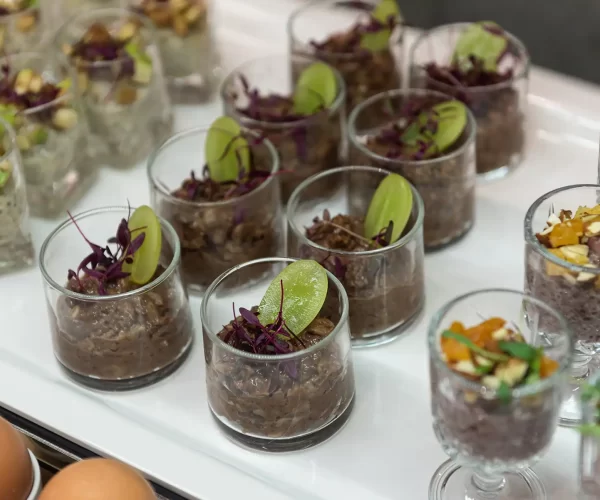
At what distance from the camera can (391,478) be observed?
0.88m

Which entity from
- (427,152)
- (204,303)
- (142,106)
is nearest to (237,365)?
(204,303)

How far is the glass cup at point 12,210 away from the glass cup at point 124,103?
17 centimetres

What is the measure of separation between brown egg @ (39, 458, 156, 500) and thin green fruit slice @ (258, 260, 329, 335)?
0.65ft

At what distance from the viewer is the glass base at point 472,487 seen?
86cm

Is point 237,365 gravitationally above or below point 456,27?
below

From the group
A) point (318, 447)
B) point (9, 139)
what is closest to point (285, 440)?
point (318, 447)

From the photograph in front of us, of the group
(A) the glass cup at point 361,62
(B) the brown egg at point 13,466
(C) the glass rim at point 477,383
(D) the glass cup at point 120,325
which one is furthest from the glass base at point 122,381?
(A) the glass cup at point 361,62

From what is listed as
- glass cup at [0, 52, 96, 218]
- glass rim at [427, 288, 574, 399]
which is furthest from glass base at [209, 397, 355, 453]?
glass cup at [0, 52, 96, 218]

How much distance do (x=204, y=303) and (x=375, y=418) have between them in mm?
213

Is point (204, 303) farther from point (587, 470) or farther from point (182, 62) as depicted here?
point (182, 62)

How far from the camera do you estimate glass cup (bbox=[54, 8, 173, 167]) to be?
4.01ft

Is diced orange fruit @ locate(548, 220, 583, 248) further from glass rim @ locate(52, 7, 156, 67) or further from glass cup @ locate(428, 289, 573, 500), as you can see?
glass rim @ locate(52, 7, 156, 67)

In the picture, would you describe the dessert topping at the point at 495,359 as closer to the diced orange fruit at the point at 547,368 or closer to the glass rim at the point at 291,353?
the diced orange fruit at the point at 547,368

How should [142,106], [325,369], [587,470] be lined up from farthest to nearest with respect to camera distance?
[142,106], [325,369], [587,470]
